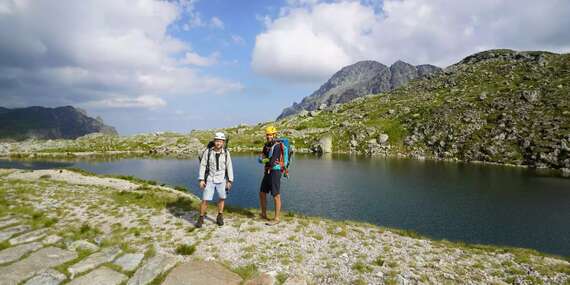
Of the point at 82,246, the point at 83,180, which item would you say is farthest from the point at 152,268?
the point at 83,180

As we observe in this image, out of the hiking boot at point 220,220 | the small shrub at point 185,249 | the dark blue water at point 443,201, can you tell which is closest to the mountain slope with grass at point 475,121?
the dark blue water at point 443,201

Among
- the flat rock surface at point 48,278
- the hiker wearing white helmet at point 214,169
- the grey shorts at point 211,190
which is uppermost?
the hiker wearing white helmet at point 214,169

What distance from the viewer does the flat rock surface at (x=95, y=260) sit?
10117mm

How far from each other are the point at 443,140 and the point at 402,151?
658 inches

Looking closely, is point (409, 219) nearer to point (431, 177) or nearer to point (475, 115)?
point (431, 177)

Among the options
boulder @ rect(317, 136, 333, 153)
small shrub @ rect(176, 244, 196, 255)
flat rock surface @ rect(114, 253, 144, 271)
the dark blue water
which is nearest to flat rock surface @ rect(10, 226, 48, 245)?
flat rock surface @ rect(114, 253, 144, 271)

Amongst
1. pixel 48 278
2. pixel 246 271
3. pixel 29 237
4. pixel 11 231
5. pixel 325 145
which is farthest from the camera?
pixel 325 145

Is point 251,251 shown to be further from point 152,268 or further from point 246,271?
point 152,268

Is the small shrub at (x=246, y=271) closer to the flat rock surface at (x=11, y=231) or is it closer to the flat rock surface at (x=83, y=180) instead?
the flat rock surface at (x=11, y=231)

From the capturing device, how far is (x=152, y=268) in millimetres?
10195

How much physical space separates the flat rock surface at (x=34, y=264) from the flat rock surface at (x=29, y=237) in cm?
180

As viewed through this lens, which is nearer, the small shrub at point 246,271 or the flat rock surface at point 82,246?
the small shrub at point 246,271

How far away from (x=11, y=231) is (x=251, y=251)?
11.6m

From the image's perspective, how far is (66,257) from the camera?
11172 mm
